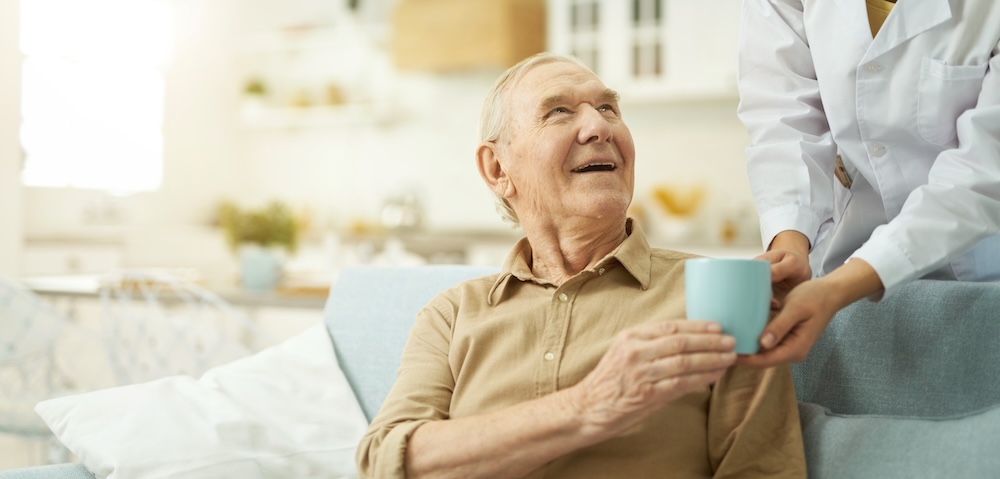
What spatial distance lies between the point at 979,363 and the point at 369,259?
8.81 ft

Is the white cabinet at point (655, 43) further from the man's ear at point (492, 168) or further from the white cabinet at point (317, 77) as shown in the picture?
the man's ear at point (492, 168)

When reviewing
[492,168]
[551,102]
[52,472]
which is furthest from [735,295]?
[52,472]

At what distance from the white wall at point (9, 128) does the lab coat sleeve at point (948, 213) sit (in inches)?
165

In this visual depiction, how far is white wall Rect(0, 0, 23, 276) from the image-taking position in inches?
167

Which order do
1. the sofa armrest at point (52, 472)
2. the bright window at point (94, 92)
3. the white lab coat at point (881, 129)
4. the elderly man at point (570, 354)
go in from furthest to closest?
the bright window at point (94, 92) < the sofa armrest at point (52, 472) < the white lab coat at point (881, 129) < the elderly man at point (570, 354)

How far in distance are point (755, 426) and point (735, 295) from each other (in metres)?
0.36

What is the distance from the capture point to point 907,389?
1.33 metres

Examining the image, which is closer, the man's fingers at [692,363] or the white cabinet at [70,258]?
the man's fingers at [692,363]

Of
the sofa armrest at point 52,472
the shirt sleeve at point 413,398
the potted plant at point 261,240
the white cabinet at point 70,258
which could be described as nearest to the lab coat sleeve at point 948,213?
the shirt sleeve at point 413,398

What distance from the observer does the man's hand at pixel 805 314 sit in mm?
1035

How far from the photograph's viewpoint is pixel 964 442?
1150 mm

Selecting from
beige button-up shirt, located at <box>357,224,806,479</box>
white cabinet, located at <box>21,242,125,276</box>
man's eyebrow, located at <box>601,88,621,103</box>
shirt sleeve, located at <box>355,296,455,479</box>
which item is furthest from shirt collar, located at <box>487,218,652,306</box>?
white cabinet, located at <box>21,242,125,276</box>

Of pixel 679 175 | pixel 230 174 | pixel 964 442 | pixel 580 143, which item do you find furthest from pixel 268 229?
pixel 230 174

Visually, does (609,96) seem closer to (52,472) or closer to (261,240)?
(52,472)
